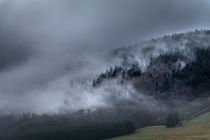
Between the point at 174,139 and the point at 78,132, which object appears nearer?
Result: the point at 174,139

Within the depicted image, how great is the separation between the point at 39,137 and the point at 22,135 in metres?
17.3

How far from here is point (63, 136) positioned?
18225 cm

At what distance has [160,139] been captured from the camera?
485ft

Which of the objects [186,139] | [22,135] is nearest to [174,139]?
[186,139]

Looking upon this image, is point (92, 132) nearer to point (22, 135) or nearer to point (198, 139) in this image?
point (22, 135)

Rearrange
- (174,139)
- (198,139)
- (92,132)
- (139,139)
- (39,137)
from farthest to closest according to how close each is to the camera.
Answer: (92,132) < (39,137) < (139,139) < (174,139) < (198,139)

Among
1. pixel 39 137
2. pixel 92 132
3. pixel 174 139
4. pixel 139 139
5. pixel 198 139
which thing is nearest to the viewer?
pixel 198 139

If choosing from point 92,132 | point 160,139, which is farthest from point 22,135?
point 160,139

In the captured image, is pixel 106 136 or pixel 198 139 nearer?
pixel 198 139

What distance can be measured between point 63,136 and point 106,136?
111 ft

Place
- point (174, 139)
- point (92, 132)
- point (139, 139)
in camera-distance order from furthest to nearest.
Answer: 1. point (92, 132)
2. point (139, 139)
3. point (174, 139)

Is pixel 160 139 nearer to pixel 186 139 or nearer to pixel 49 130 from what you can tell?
pixel 186 139

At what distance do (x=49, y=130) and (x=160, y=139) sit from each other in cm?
8051

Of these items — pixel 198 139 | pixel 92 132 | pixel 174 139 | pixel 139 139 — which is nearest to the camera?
pixel 198 139
